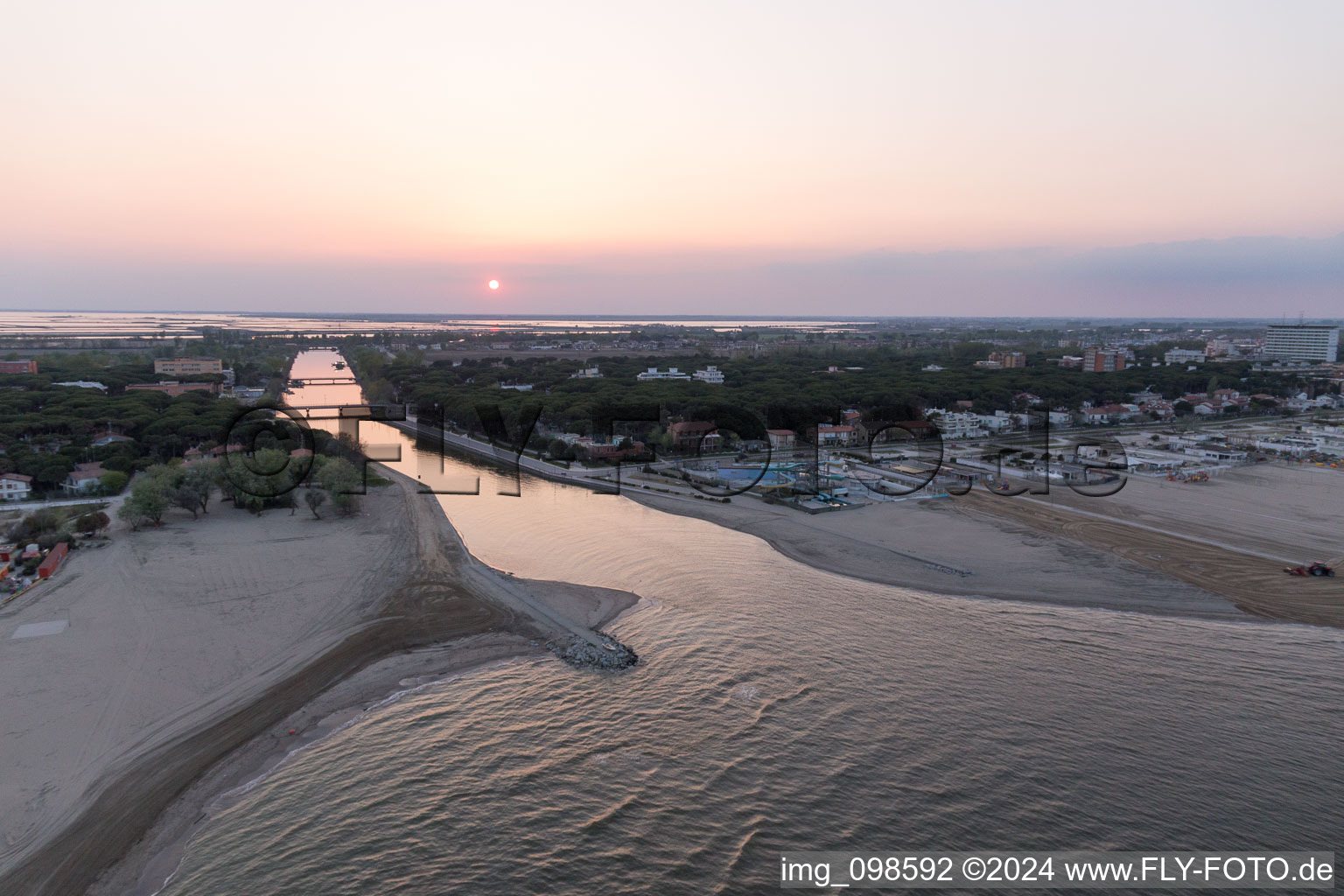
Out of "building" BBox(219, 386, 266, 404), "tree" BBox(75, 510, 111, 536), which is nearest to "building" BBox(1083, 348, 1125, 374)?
"building" BBox(219, 386, 266, 404)

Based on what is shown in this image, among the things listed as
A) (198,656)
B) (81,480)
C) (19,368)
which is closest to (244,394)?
(19,368)

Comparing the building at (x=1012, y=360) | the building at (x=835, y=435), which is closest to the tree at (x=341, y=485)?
the building at (x=835, y=435)

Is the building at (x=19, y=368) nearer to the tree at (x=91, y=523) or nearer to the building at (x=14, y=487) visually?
the building at (x=14, y=487)

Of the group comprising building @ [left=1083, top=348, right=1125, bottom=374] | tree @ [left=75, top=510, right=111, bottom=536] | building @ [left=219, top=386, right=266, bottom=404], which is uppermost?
building @ [left=1083, top=348, right=1125, bottom=374]

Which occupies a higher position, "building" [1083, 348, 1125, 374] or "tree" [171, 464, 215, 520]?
"building" [1083, 348, 1125, 374]

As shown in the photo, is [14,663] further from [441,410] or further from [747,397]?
[747,397]

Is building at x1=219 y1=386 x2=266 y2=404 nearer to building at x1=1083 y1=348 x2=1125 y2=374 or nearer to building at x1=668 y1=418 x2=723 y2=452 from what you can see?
building at x1=668 y1=418 x2=723 y2=452

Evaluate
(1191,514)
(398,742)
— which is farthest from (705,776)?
(1191,514)

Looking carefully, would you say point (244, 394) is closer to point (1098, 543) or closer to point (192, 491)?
point (192, 491)
